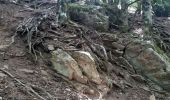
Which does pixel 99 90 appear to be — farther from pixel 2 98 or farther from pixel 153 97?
pixel 2 98

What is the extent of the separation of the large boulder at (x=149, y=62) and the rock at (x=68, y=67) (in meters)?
2.58

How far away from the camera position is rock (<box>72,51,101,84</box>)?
7.54 metres

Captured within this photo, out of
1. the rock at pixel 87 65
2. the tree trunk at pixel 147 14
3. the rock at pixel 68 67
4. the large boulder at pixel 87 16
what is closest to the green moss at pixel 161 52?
the tree trunk at pixel 147 14

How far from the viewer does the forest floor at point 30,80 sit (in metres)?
6.04

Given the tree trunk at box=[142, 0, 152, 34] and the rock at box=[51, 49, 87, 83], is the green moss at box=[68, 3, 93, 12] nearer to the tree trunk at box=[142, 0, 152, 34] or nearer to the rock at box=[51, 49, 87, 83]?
the tree trunk at box=[142, 0, 152, 34]

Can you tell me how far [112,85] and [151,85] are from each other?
158 cm

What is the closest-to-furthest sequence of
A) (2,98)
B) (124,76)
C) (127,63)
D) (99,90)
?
(2,98) → (99,90) → (124,76) → (127,63)

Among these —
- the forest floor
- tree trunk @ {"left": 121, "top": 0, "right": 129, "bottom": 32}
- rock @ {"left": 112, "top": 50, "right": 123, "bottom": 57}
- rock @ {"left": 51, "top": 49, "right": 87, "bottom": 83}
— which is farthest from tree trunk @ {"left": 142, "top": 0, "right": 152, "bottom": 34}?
rock @ {"left": 51, "top": 49, "right": 87, "bottom": 83}

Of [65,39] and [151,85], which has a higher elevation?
[65,39]

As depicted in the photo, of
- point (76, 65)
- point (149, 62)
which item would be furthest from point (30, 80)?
point (149, 62)

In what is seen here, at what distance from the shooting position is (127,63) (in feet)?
30.5

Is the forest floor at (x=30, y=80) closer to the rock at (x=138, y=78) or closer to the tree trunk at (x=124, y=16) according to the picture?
the rock at (x=138, y=78)

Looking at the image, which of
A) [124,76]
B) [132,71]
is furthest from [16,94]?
[132,71]

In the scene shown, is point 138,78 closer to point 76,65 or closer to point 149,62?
point 149,62
